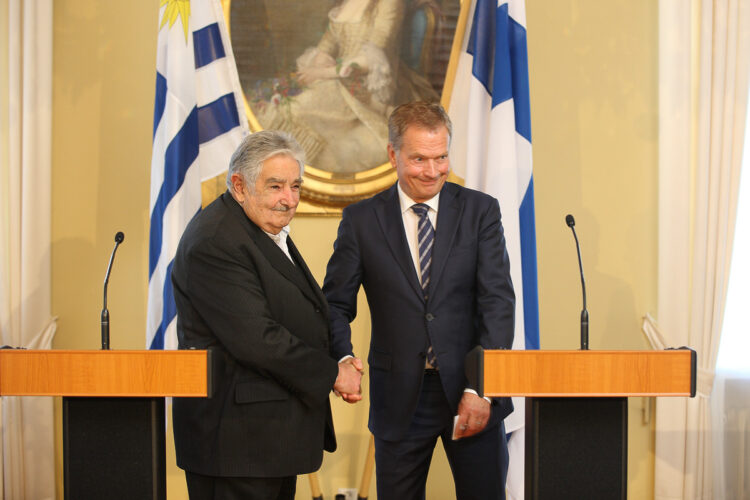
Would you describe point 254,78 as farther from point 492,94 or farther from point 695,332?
point 695,332

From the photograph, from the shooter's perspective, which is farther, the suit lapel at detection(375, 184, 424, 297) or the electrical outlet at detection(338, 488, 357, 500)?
the electrical outlet at detection(338, 488, 357, 500)

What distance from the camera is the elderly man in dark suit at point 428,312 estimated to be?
7.79 ft

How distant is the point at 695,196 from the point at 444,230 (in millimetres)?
1987

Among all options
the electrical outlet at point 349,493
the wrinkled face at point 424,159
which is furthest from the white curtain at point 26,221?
the wrinkled face at point 424,159

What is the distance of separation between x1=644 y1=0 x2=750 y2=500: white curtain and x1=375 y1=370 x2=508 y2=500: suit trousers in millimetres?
1814

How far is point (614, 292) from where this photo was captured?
3.98 meters

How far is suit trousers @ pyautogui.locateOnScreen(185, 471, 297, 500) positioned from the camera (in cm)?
210

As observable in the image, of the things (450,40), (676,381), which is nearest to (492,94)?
(450,40)

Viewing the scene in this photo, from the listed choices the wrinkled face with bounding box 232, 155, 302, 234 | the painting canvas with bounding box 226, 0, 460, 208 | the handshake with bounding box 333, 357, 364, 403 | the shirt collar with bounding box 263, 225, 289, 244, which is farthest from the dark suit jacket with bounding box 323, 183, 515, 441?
the painting canvas with bounding box 226, 0, 460, 208

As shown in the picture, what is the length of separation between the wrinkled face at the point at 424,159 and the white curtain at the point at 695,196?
1910mm

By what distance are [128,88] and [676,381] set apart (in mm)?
3163

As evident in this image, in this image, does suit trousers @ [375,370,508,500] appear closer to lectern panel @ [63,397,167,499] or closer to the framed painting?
lectern panel @ [63,397,167,499]

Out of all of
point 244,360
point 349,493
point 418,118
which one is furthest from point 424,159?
point 349,493

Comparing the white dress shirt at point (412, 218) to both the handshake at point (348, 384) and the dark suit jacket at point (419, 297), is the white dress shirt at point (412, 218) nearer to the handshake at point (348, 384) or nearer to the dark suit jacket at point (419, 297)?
the dark suit jacket at point (419, 297)
